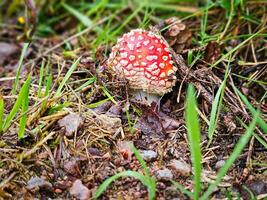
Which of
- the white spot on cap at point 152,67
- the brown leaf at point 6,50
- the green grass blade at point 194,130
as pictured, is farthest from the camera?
the brown leaf at point 6,50

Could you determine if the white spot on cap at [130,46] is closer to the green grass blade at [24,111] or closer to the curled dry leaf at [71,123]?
the curled dry leaf at [71,123]

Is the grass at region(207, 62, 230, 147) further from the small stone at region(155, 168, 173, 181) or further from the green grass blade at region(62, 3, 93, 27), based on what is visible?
the green grass blade at region(62, 3, 93, 27)

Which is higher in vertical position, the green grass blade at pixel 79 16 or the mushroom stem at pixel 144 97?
the green grass blade at pixel 79 16

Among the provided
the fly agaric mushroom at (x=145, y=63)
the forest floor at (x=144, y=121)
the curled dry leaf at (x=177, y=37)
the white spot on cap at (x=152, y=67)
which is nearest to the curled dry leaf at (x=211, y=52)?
the forest floor at (x=144, y=121)

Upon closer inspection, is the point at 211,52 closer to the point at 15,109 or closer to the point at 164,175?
the point at 164,175

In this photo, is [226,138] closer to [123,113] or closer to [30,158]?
[123,113]

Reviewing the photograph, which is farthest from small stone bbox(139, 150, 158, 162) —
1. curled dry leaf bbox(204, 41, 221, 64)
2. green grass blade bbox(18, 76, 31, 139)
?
curled dry leaf bbox(204, 41, 221, 64)

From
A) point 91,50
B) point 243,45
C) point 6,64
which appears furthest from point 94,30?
point 243,45
